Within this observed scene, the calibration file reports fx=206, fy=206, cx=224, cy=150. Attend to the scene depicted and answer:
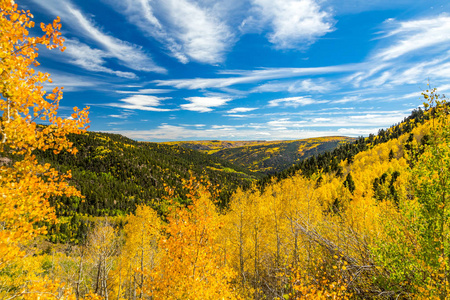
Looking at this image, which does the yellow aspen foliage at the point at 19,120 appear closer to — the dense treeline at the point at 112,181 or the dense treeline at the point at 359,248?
the dense treeline at the point at 359,248

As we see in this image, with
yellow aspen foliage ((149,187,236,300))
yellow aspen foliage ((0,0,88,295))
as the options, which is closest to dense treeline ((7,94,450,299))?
yellow aspen foliage ((149,187,236,300))

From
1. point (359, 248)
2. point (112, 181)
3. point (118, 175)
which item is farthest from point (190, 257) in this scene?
point (118, 175)

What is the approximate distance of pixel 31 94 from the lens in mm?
5359

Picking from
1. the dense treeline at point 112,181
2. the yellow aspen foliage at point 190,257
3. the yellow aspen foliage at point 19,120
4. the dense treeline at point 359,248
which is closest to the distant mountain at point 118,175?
the dense treeline at point 112,181

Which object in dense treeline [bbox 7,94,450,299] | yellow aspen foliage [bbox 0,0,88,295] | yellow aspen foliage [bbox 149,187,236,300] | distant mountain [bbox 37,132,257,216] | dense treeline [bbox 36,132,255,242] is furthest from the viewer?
distant mountain [bbox 37,132,257,216]

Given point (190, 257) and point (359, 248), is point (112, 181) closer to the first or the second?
point (190, 257)

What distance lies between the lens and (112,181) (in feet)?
476

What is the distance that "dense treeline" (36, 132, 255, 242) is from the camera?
106 meters

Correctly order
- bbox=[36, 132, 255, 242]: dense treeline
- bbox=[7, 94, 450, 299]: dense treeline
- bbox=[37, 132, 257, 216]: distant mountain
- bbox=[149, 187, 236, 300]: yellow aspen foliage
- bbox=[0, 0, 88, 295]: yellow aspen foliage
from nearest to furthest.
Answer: bbox=[0, 0, 88, 295]: yellow aspen foliage, bbox=[7, 94, 450, 299]: dense treeline, bbox=[149, 187, 236, 300]: yellow aspen foliage, bbox=[36, 132, 255, 242]: dense treeline, bbox=[37, 132, 257, 216]: distant mountain

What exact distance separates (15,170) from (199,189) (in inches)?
347

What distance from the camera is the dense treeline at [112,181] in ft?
349

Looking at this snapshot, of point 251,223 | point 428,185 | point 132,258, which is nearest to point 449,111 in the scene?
point 428,185

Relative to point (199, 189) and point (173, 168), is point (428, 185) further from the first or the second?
point (173, 168)

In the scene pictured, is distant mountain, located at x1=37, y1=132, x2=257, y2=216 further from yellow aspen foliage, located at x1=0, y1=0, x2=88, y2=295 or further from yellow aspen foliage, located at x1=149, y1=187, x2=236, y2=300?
yellow aspen foliage, located at x1=0, y1=0, x2=88, y2=295
